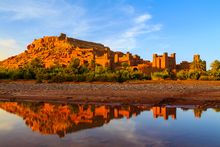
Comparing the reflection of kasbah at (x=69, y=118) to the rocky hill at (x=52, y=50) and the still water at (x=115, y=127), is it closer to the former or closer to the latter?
the still water at (x=115, y=127)

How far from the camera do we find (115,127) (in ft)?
32.4

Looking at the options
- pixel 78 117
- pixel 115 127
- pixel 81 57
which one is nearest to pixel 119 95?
pixel 78 117

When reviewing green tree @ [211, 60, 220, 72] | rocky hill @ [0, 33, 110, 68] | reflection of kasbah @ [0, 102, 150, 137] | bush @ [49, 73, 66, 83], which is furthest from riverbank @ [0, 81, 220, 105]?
rocky hill @ [0, 33, 110, 68]

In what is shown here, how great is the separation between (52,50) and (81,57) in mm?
24509

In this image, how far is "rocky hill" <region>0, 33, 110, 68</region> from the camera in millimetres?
111562

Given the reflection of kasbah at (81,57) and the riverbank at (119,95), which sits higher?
the reflection of kasbah at (81,57)

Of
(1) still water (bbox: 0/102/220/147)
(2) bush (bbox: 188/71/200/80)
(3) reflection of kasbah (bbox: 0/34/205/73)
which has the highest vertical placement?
(3) reflection of kasbah (bbox: 0/34/205/73)

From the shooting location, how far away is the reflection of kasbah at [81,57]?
80375mm

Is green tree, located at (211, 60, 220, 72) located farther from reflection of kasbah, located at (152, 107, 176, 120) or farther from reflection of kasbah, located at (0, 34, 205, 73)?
reflection of kasbah, located at (152, 107, 176, 120)

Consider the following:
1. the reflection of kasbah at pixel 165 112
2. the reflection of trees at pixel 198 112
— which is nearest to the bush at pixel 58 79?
the reflection of kasbah at pixel 165 112

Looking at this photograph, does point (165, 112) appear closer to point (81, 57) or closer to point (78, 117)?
point (78, 117)

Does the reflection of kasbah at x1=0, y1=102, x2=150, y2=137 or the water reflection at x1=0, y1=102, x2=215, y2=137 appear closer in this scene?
the reflection of kasbah at x1=0, y1=102, x2=150, y2=137

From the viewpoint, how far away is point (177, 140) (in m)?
7.86

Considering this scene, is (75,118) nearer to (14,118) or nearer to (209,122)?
(14,118)
